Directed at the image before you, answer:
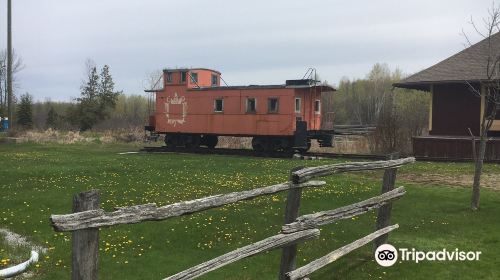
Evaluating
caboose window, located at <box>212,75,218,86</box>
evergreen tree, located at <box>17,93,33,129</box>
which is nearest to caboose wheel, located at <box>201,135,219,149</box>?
caboose window, located at <box>212,75,218,86</box>

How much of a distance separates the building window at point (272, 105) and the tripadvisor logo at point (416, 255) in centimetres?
1723

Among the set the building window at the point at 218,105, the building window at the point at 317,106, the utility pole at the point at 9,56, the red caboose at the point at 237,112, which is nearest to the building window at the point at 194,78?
the red caboose at the point at 237,112

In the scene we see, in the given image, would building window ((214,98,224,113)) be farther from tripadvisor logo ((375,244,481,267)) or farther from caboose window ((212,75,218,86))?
tripadvisor logo ((375,244,481,267))

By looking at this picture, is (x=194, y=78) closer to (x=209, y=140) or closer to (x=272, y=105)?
(x=209, y=140)

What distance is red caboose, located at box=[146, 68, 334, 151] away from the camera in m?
24.0

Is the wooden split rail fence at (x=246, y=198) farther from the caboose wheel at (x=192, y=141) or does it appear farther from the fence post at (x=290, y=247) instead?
the caboose wheel at (x=192, y=141)

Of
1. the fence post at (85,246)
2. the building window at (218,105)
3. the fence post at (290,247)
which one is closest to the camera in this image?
the fence post at (85,246)

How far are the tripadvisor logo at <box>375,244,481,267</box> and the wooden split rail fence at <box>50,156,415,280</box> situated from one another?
9.9 inches

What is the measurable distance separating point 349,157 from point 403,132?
4995 mm

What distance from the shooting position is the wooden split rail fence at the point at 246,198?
3316 mm

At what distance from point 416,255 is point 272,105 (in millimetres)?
17626

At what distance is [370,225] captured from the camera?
30.0 ft

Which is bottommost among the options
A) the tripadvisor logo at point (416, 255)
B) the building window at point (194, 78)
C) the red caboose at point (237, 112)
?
the tripadvisor logo at point (416, 255)

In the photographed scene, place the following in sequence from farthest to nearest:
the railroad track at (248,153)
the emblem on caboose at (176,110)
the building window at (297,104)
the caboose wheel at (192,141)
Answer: the caboose wheel at (192,141), the emblem on caboose at (176,110), the building window at (297,104), the railroad track at (248,153)
